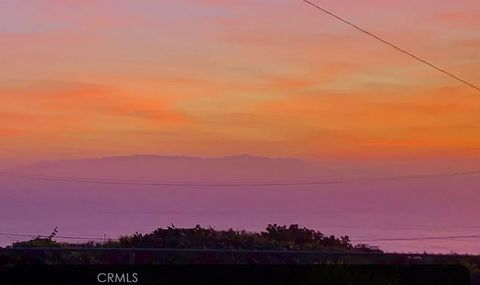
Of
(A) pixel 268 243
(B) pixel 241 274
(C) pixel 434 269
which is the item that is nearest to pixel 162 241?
(A) pixel 268 243

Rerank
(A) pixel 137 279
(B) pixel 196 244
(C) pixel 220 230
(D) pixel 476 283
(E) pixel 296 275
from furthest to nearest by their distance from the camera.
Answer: (C) pixel 220 230, (B) pixel 196 244, (D) pixel 476 283, (E) pixel 296 275, (A) pixel 137 279

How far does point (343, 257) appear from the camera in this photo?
18.3 meters

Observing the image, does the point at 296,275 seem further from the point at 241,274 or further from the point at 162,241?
the point at 162,241

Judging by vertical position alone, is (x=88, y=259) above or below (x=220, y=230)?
below

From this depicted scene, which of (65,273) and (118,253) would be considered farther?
(118,253)

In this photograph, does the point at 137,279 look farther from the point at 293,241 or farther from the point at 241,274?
the point at 293,241

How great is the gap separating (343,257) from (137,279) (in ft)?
16.4

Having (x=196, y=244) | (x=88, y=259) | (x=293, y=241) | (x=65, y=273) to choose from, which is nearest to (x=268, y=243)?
(x=196, y=244)

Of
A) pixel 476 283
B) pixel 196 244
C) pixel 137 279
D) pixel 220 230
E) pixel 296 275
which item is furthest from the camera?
pixel 220 230

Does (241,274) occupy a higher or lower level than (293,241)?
lower

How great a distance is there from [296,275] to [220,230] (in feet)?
32.2

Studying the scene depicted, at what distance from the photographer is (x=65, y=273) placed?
15352 mm

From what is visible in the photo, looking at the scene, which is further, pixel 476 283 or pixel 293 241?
pixel 293 241

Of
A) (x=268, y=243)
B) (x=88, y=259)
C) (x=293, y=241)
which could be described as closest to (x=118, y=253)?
(x=88, y=259)
